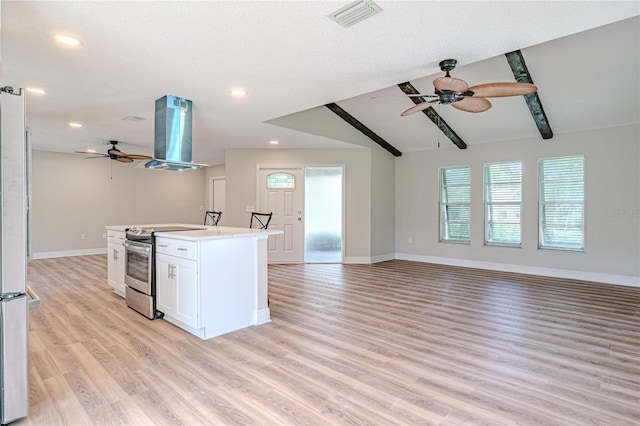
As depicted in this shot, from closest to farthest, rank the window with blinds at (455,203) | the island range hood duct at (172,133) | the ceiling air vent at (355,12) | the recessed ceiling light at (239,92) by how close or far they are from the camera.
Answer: the ceiling air vent at (355,12) < the recessed ceiling light at (239,92) < the island range hood duct at (172,133) < the window with blinds at (455,203)

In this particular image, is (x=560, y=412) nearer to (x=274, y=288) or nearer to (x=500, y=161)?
(x=274, y=288)

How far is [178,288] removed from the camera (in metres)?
3.31

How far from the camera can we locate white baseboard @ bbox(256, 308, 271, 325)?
3.52m

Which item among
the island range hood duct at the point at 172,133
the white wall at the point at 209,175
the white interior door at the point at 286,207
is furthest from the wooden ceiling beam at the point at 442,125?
the white wall at the point at 209,175

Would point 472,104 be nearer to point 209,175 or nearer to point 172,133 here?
point 172,133

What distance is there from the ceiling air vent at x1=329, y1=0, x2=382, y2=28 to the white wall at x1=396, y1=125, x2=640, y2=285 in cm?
516

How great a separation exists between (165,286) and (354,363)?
205cm

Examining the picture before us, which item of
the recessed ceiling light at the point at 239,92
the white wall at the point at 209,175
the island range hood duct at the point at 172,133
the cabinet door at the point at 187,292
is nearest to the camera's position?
the cabinet door at the point at 187,292

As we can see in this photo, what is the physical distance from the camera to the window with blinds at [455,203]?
7.05 m

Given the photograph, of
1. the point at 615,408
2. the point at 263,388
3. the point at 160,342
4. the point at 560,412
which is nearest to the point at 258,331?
the point at 160,342

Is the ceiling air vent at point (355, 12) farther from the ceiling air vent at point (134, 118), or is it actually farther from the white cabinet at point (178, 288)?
the ceiling air vent at point (134, 118)

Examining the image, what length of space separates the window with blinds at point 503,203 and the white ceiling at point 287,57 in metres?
1.04

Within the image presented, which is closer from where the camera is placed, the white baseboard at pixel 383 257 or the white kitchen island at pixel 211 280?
the white kitchen island at pixel 211 280

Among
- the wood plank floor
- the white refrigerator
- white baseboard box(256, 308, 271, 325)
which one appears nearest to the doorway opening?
the wood plank floor
